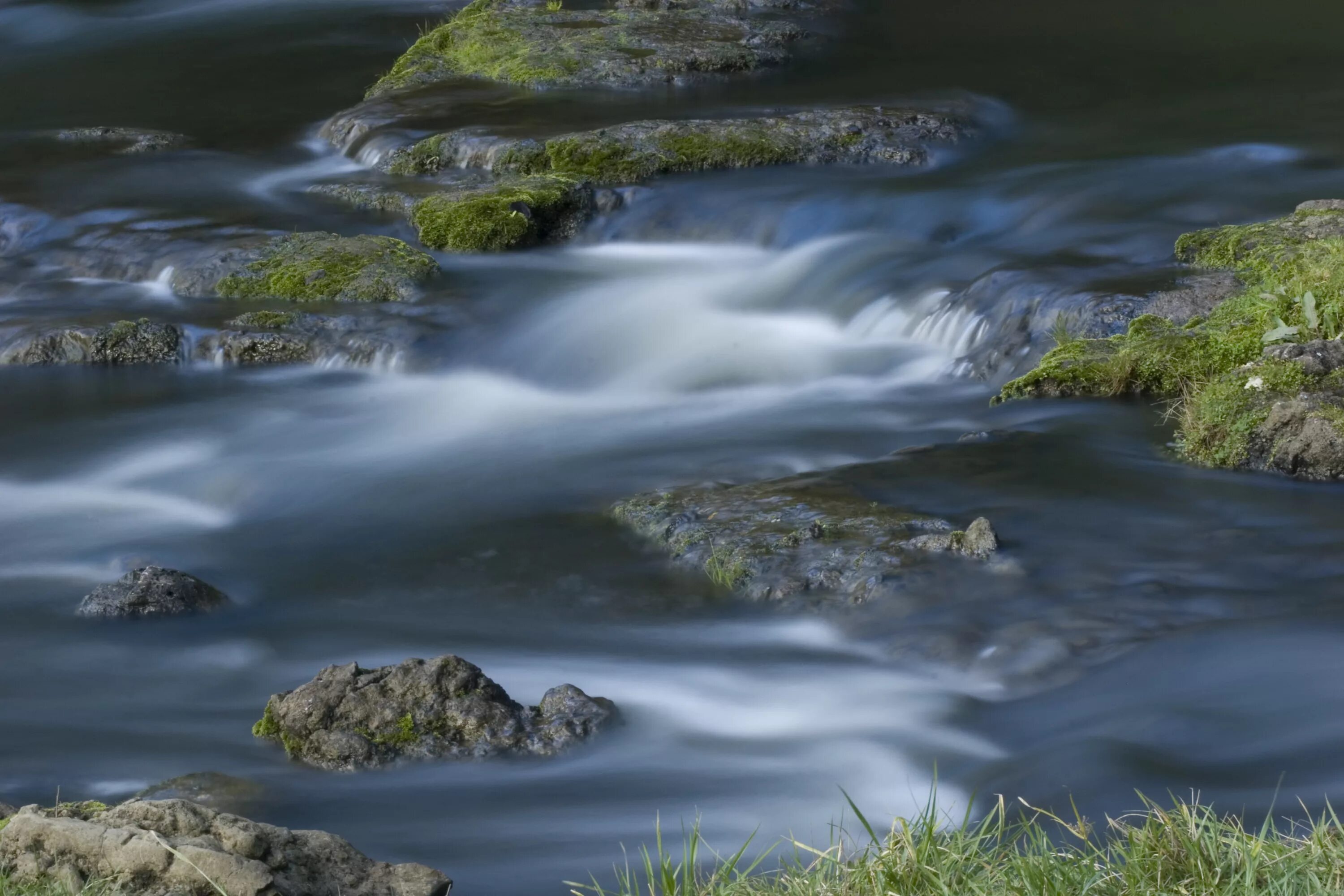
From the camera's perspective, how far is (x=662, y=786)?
533 cm

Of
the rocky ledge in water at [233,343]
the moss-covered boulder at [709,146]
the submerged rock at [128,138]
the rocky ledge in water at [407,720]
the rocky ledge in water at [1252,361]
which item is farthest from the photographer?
the submerged rock at [128,138]

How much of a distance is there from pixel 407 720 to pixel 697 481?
3010mm

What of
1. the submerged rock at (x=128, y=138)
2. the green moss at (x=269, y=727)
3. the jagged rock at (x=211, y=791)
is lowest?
the jagged rock at (x=211, y=791)

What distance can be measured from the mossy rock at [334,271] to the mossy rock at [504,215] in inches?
15.4

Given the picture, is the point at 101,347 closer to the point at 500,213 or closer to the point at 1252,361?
the point at 500,213

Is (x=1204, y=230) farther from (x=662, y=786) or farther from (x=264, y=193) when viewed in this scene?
(x=264, y=193)

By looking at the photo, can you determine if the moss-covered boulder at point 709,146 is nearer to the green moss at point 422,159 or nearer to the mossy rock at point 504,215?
the green moss at point 422,159

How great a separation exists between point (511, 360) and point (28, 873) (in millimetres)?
7462

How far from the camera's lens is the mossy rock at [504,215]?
12.5 meters

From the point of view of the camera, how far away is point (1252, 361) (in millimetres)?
8086

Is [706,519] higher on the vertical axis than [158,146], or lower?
lower

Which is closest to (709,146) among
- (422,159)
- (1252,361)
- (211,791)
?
(422,159)

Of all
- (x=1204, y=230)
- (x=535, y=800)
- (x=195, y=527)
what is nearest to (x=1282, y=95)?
(x=1204, y=230)

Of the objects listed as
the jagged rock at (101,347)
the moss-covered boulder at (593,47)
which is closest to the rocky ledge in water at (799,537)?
the jagged rock at (101,347)
